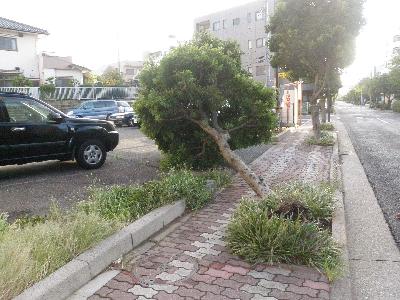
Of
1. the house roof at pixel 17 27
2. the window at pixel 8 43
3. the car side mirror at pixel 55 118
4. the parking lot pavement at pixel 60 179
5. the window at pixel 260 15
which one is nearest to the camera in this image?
the parking lot pavement at pixel 60 179

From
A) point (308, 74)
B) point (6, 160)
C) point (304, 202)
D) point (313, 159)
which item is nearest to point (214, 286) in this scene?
point (304, 202)

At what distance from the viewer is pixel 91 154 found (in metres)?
8.72

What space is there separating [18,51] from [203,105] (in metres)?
26.5

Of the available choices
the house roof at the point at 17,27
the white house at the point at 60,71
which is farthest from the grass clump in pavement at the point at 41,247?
the white house at the point at 60,71

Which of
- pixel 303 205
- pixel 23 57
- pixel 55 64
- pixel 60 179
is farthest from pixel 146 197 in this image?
pixel 55 64

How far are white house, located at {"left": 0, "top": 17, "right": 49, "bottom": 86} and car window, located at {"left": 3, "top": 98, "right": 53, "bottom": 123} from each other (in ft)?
73.2

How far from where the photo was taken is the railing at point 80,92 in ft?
81.2

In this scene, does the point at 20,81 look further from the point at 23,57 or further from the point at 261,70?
the point at 261,70

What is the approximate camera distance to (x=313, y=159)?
34.6 ft

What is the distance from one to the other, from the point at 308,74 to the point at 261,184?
10988 millimetres

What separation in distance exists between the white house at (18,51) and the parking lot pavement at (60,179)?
21.2 meters

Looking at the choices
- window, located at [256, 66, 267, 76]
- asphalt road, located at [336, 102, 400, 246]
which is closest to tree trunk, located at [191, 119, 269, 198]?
asphalt road, located at [336, 102, 400, 246]

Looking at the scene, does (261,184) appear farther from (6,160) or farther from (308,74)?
(308,74)

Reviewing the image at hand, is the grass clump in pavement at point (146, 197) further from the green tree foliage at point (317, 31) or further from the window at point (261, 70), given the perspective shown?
the window at point (261, 70)
